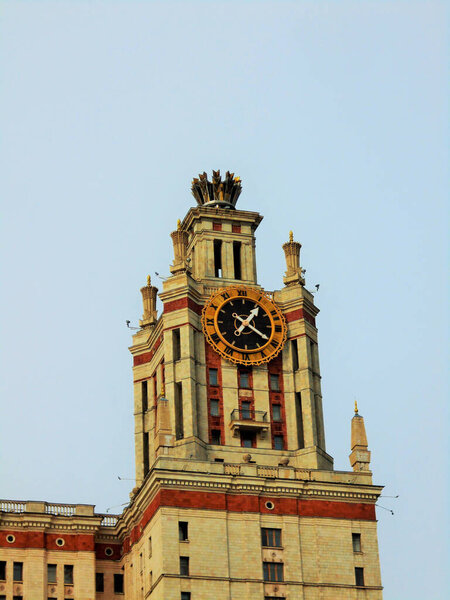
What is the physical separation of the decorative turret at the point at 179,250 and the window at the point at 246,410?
41.0 ft

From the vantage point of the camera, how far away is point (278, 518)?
124312mm

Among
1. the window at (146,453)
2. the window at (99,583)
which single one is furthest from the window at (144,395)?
the window at (99,583)

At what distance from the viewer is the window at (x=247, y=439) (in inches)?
5118

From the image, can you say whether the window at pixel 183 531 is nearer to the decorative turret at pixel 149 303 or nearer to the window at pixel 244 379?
the window at pixel 244 379

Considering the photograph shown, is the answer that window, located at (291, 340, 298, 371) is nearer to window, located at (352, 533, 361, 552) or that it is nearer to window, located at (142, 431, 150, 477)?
window, located at (142, 431, 150, 477)

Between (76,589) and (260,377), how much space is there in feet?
73.8

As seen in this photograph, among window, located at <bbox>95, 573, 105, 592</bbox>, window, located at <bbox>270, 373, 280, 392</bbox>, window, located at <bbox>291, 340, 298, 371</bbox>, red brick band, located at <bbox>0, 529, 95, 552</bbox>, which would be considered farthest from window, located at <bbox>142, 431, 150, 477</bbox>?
window, located at <bbox>291, 340, 298, 371</bbox>

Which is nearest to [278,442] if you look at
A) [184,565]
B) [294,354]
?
[294,354]

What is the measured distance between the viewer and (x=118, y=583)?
130500 millimetres

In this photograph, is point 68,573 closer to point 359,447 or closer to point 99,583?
point 99,583

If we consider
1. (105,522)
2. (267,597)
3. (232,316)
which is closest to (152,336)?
(232,316)

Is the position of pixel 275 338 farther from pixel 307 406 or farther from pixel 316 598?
pixel 316 598

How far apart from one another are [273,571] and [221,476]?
815cm

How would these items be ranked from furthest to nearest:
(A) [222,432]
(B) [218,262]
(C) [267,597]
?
1. (B) [218,262]
2. (A) [222,432]
3. (C) [267,597]
